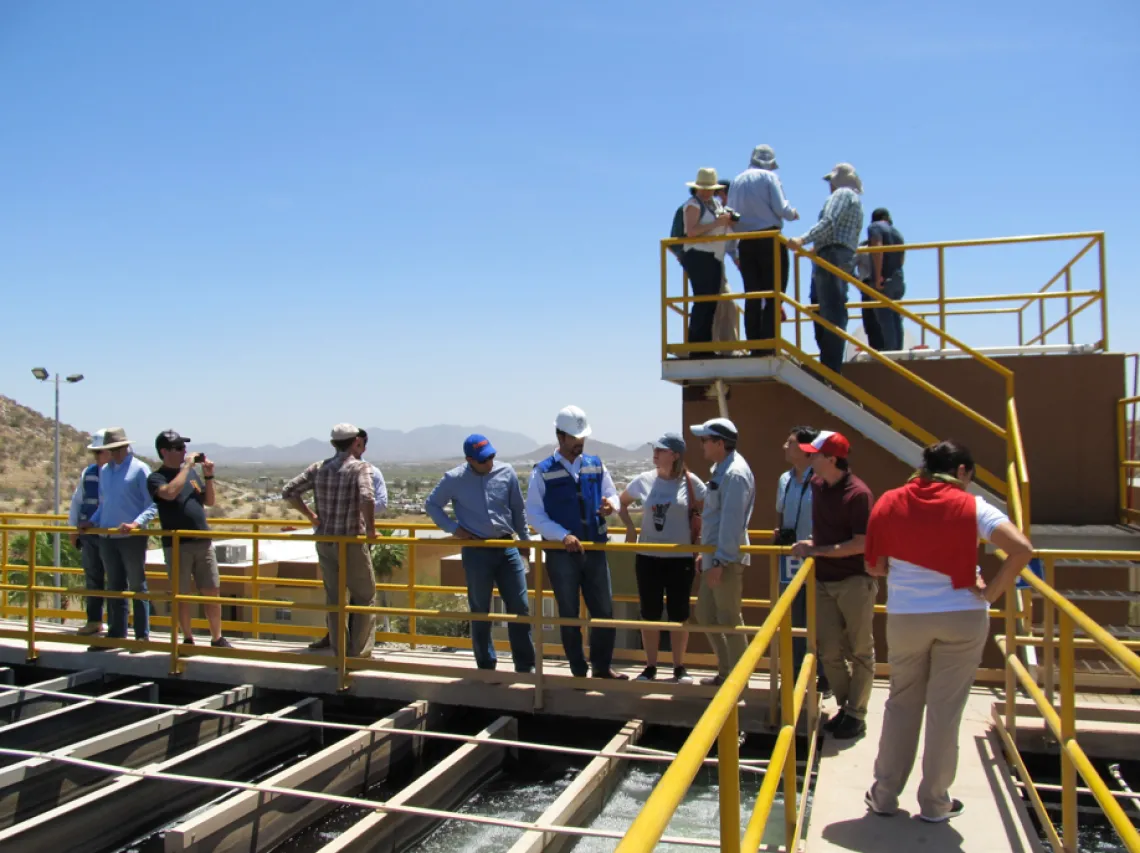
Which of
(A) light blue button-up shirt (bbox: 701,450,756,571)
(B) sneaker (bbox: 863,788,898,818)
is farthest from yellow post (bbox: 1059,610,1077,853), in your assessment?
(A) light blue button-up shirt (bbox: 701,450,756,571)

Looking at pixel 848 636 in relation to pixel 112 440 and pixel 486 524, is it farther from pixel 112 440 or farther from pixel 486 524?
pixel 112 440

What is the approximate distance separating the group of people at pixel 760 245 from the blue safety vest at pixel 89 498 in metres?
5.54

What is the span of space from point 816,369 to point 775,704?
11.0 ft

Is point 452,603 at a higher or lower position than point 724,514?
lower

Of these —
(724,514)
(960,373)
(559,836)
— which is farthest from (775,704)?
(960,373)

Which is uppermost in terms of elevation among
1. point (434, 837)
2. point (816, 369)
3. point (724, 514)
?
point (816, 369)

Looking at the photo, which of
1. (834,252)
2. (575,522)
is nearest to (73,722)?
(575,522)

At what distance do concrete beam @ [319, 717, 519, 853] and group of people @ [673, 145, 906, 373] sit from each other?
4196 millimetres

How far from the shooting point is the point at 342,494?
709 cm

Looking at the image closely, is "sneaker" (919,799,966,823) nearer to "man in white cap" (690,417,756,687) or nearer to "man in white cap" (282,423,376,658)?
"man in white cap" (690,417,756,687)

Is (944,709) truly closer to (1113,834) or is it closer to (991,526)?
(991,526)

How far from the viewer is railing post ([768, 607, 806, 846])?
3752 mm

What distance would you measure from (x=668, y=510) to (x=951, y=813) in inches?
105

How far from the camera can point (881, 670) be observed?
6.88 m
